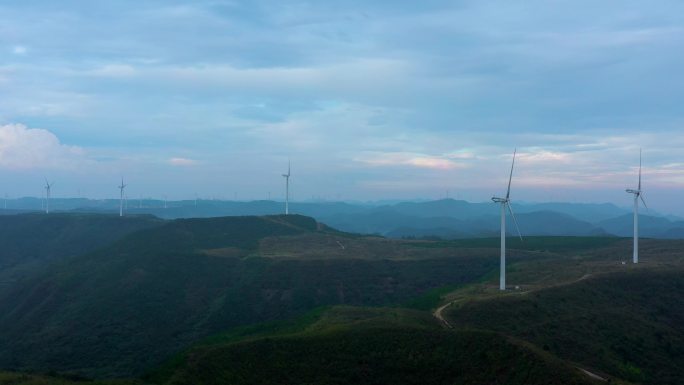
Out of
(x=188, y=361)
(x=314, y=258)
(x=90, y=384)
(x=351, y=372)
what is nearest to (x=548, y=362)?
(x=351, y=372)

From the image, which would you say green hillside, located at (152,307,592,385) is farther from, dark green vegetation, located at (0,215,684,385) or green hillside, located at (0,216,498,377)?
green hillside, located at (0,216,498,377)

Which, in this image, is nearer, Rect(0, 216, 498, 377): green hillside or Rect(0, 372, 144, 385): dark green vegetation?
Rect(0, 372, 144, 385): dark green vegetation

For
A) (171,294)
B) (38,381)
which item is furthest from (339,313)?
(171,294)

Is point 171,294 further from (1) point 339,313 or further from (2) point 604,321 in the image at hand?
(2) point 604,321

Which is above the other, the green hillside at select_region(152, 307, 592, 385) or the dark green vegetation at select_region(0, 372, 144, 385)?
the green hillside at select_region(152, 307, 592, 385)

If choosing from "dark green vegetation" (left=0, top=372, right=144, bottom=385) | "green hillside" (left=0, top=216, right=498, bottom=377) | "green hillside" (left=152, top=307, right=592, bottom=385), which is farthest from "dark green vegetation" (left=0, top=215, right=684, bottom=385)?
"green hillside" (left=0, top=216, right=498, bottom=377)

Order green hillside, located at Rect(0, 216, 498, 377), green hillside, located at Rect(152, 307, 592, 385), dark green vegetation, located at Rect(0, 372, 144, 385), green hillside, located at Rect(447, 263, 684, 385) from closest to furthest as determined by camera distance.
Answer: dark green vegetation, located at Rect(0, 372, 144, 385) < green hillside, located at Rect(152, 307, 592, 385) < green hillside, located at Rect(447, 263, 684, 385) < green hillside, located at Rect(0, 216, 498, 377)
